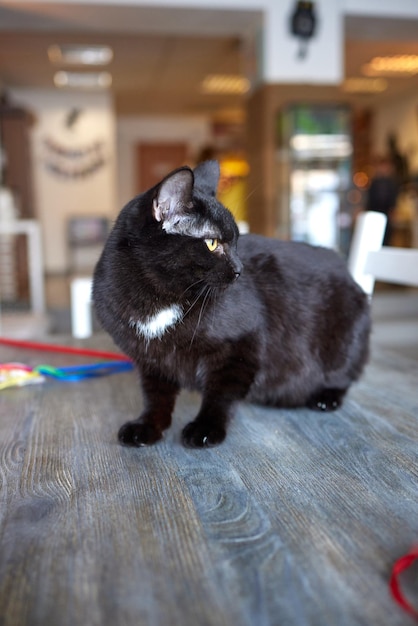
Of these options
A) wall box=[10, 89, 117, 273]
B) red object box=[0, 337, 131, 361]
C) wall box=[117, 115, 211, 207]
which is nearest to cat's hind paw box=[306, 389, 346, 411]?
red object box=[0, 337, 131, 361]

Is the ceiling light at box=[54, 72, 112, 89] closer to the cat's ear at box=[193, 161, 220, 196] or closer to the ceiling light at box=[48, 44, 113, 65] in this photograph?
the ceiling light at box=[48, 44, 113, 65]

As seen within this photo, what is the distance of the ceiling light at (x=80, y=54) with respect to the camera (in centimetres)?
559

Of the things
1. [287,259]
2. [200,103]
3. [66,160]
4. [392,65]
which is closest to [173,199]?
[287,259]

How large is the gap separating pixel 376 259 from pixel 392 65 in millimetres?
6307

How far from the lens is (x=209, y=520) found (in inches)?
19.6

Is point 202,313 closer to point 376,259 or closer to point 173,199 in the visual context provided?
point 173,199

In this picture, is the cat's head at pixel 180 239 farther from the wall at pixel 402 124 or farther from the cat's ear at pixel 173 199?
the wall at pixel 402 124

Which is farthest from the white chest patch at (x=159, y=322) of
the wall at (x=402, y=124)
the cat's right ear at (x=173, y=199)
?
the wall at (x=402, y=124)

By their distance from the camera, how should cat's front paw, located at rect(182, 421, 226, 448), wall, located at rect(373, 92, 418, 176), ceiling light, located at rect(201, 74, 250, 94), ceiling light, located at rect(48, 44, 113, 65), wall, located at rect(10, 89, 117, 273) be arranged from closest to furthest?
1. cat's front paw, located at rect(182, 421, 226, 448)
2. ceiling light, located at rect(48, 44, 113, 65)
3. ceiling light, located at rect(201, 74, 250, 94)
4. wall, located at rect(10, 89, 117, 273)
5. wall, located at rect(373, 92, 418, 176)

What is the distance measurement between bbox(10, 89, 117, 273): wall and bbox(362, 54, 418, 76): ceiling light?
371 centimetres

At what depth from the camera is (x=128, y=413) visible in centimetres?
86

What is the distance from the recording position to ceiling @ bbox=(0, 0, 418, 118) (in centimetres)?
444

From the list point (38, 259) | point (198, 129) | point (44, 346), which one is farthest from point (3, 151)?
point (44, 346)

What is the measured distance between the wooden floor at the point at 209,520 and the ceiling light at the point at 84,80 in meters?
6.82
